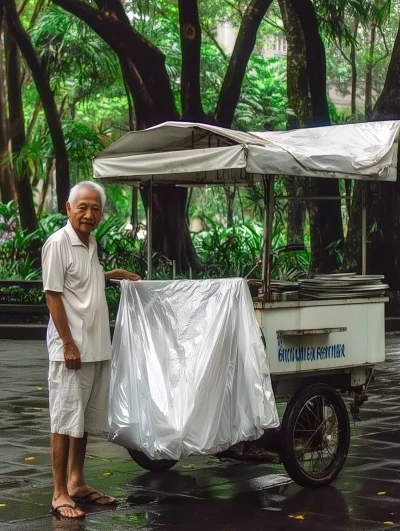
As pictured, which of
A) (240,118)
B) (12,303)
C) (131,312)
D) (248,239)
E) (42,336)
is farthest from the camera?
(240,118)

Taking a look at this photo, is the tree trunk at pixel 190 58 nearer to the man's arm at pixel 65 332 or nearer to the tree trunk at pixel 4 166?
the tree trunk at pixel 4 166

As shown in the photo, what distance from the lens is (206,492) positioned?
304 inches

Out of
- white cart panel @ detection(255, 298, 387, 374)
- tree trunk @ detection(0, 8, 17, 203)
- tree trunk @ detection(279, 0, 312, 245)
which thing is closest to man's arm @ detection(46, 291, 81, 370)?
white cart panel @ detection(255, 298, 387, 374)

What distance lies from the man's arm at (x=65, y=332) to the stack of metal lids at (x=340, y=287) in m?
1.69

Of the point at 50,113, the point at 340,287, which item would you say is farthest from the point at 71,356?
the point at 50,113

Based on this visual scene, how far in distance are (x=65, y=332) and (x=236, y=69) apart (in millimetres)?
15245

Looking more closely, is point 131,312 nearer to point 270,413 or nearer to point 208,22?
point 270,413

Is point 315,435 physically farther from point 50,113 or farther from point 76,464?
point 50,113

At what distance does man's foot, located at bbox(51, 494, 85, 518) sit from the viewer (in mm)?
6938

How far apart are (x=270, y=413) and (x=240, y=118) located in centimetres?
2492

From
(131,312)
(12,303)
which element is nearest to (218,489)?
(131,312)

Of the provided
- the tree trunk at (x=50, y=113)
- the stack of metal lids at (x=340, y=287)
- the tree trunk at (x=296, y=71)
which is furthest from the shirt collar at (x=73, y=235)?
the tree trunk at (x=296, y=71)

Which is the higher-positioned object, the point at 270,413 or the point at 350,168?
the point at 350,168

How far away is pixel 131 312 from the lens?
311 inches
